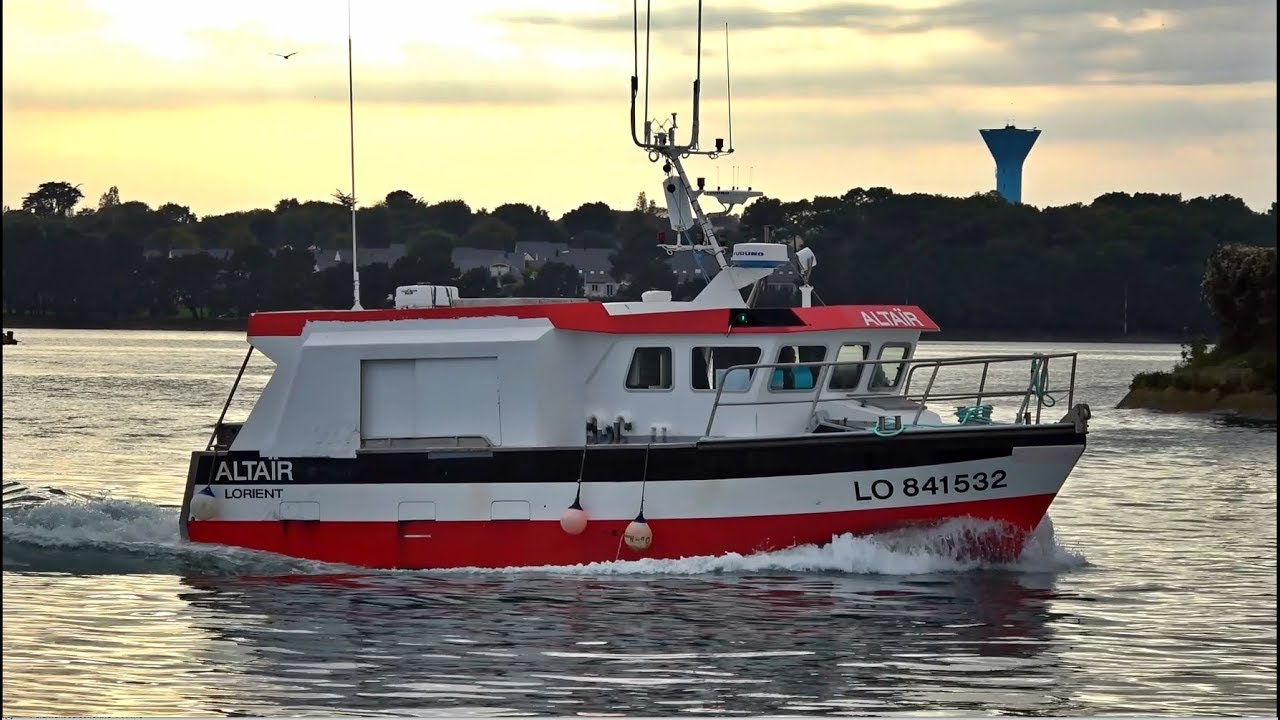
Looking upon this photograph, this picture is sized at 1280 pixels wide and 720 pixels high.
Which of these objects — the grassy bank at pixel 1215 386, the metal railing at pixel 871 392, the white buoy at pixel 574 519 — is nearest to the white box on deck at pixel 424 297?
the white buoy at pixel 574 519

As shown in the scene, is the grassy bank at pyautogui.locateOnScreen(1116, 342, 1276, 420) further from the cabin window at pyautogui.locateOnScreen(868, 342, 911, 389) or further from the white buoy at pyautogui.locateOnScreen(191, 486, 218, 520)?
the white buoy at pyautogui.locateOnScreen(191, 486, 218, 520)

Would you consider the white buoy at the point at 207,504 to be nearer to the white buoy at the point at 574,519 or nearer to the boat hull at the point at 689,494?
the boat hull at the point at 689,494

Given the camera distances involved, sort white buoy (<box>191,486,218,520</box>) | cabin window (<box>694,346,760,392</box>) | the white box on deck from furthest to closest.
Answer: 1. the white box on deck
2. white buoy (<box>191,486,218,520</box>)
3. cabin window (<box>694,346,760,392</box>)

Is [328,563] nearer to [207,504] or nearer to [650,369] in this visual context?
[207,504]

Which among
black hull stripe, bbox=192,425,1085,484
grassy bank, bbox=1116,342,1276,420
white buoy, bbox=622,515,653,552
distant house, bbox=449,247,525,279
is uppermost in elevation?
Result: distant house, bbox=449,247,525,279

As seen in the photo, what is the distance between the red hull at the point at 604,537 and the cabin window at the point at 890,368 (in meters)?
1.89

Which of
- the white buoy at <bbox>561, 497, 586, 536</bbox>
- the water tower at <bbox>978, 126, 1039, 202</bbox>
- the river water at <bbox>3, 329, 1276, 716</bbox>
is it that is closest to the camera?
the river water at <bbox>3, 329, 1276, 716</bbox>

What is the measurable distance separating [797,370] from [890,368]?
1.33m

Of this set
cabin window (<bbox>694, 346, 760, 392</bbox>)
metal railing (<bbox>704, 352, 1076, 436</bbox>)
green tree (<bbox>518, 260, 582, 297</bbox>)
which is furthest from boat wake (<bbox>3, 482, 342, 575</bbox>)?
green tree (<bbox>518, 260, 582, 297</bbox>)

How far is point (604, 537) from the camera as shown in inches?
715

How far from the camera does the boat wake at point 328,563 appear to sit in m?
18.2

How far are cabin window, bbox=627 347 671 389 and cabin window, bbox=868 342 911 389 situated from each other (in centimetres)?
224

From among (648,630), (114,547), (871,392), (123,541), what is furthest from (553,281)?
(648,630)

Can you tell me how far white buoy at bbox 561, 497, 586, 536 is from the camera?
711 inches
